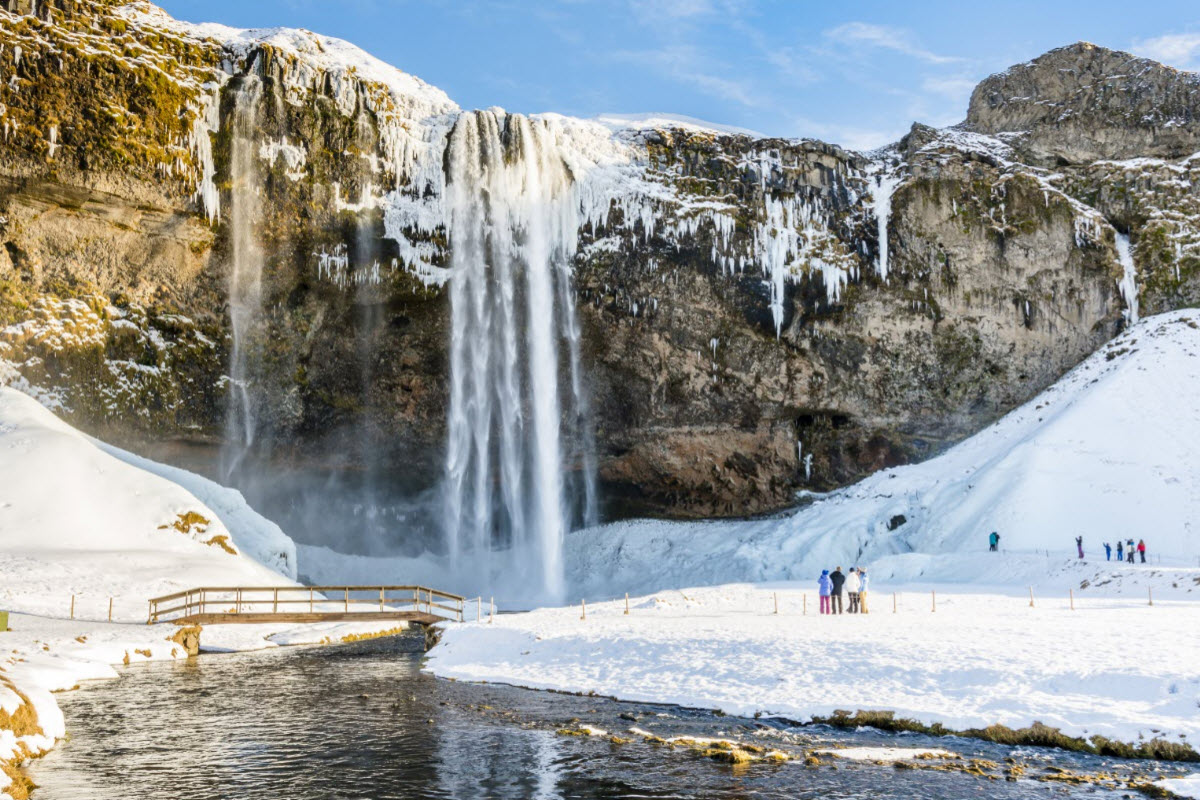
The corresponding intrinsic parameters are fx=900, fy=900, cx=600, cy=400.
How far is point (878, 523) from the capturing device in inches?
1714

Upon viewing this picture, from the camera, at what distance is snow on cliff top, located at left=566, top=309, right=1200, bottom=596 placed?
1465 inches

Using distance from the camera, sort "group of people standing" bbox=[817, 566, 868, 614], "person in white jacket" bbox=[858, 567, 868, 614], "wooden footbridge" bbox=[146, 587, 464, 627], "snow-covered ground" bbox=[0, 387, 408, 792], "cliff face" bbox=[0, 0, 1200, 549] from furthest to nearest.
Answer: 1. "cliff face" bbox=[0, 0, 1200, 549]
2. "wooden footbridge" bbox=[146, 587, 464, 627]
3. "group of people standing" bbox=[817, 566, 868, 614]
4. "person in white jacket" bbox=[858, 567, 868, 614]
5. "snow-covered ground" bbox=[0, 387, 408, 792]

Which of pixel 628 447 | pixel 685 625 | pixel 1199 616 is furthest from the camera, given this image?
pixel 628 447

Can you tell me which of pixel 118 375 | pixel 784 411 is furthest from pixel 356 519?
pixel 784 411

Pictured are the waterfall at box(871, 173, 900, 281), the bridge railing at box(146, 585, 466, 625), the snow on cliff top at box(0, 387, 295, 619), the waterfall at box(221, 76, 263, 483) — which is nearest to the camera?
the bridge railing at box(146, 585, 466, 625)

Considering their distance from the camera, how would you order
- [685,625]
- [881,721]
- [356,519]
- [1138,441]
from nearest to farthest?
[881,721] → [685,625] → [1138,441] → [356,519]

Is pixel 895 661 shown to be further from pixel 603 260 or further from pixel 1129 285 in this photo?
pixel 1129 285

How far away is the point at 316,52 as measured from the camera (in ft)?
138

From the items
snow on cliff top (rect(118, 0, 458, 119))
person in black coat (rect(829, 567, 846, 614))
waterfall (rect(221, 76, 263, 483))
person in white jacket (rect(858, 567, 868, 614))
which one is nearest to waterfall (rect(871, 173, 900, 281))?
snow on cliff top (rect(118, 0, 458, 119))

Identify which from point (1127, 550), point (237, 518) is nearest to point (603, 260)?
point (237, 518)

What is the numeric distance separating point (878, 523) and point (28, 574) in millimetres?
35022

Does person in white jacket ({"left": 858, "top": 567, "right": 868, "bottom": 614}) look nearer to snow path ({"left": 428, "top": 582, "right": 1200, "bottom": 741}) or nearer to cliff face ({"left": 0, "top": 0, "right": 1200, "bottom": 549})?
snow path ({"left": 428, "top": 582, "right": 1200, "bottom": 741})

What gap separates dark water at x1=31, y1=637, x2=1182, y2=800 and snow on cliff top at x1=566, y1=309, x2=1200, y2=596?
2290 cm

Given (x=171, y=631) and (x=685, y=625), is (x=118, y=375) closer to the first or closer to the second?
(x=171, y=631)
